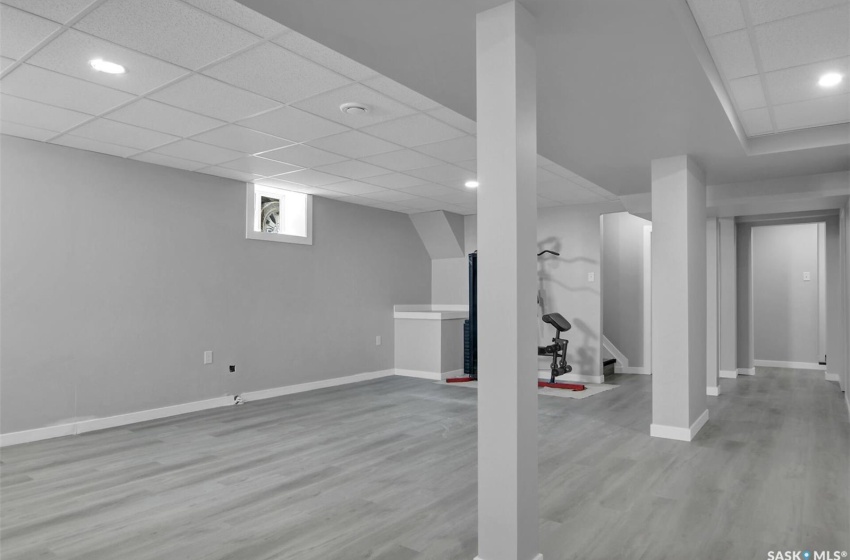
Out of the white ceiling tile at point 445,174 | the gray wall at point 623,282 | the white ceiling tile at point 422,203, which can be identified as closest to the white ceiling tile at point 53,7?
the white ceiling tile at point 445,174

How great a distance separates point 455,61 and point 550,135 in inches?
61.6

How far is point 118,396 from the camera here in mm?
4902

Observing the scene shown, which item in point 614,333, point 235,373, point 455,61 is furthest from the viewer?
point 614,333

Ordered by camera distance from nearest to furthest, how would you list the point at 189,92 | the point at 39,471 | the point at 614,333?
the point at 189,92 → the point at 39,471 → the point at 614,333

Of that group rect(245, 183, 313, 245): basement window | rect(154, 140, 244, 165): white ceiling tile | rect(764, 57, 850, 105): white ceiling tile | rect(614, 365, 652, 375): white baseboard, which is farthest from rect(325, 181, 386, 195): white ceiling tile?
rect(614, 365, 652, 375): white baseboard

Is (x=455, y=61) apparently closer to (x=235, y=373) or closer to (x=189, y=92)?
(x=189, y=92)

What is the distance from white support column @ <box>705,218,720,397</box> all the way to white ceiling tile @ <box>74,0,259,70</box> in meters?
5.46

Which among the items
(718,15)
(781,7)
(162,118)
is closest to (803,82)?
(781,7)

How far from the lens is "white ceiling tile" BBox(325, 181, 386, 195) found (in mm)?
6086

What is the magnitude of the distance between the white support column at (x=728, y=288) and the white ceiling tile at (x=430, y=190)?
398 centimetres

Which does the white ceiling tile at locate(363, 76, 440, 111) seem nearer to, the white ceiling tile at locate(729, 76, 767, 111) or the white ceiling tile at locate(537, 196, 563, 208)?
the white ceiling tile at locate(729, 76, 767, 111)

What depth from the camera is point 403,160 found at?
5012 millimetres

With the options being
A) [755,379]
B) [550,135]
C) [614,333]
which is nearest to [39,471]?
[550,135]

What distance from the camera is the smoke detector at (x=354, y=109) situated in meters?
3.58
